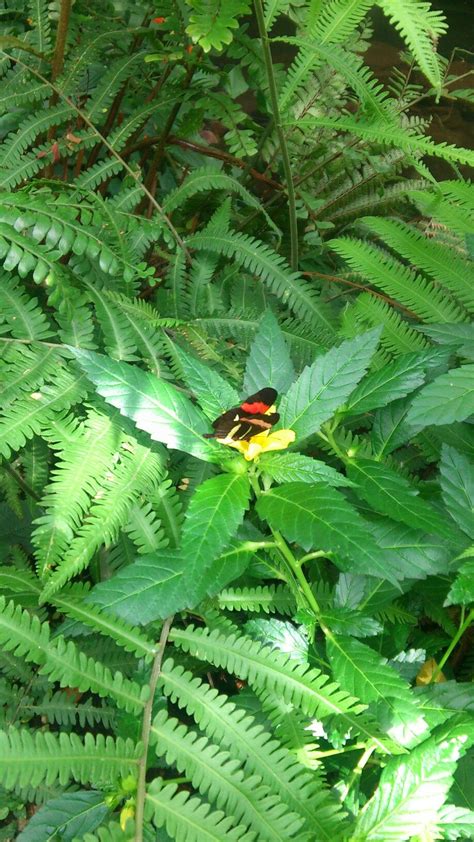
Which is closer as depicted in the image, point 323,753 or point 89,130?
point 323,753

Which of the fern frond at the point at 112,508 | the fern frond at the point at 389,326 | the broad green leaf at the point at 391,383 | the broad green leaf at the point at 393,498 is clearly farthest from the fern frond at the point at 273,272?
the fern frond at the point at 112,508

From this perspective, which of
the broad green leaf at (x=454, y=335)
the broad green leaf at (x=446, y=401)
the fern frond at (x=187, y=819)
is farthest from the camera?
the broad green leaf at (x=454, y=335)

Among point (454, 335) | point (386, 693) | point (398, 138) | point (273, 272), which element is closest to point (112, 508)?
point (386, 693)

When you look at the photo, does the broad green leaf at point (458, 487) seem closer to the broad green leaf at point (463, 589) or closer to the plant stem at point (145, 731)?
the broad green leaf at point (463, 589)

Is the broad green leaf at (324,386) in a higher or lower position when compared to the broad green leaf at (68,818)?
higher

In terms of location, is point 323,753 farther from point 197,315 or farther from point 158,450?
point 197,315

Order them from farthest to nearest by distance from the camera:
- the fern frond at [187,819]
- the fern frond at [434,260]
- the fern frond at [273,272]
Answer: the fern frond at [273,272]
the fern frond at [434,260]
the fern frond at [187,819]

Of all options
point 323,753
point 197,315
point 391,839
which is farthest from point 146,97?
point 391,839

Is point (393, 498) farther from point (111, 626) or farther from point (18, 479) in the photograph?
point (18, 479)
